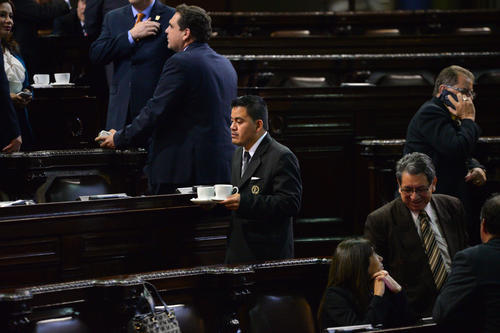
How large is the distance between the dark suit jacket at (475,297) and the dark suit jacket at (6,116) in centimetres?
243

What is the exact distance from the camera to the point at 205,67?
379 centimetres

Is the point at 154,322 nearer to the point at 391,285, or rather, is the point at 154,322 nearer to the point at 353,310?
the point at 353,310

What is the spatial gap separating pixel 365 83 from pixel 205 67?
2222 mm

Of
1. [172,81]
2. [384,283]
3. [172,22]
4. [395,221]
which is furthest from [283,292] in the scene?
[172,22]

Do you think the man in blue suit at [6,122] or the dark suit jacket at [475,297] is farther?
the man in blue suit at [6,122]

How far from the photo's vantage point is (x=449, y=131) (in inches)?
156

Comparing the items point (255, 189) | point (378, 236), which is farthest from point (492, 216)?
point (255, 189)

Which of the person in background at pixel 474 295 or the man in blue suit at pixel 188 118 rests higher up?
the man in blue suit at pixel 188 118

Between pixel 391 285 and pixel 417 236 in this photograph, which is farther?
pixel 417 236

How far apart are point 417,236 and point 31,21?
3.31 m

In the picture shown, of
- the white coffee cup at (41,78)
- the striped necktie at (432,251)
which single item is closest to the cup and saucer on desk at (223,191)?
the striped necktie at (432,251)

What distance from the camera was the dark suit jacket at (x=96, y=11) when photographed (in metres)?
5.42

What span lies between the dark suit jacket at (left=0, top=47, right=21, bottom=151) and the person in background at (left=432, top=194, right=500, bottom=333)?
2.42m

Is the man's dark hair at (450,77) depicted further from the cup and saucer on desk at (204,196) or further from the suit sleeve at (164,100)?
the cup and saucer on desk at (204,196)
